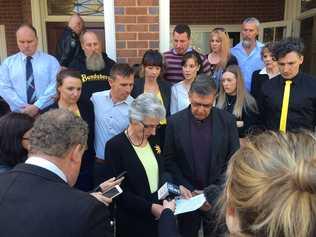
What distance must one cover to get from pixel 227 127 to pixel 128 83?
1.02m

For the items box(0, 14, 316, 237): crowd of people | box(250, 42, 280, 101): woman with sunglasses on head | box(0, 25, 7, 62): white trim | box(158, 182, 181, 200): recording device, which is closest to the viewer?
box(0, 14, 316, 237): crowd of people

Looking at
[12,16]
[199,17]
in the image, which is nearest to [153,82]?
[199,17]

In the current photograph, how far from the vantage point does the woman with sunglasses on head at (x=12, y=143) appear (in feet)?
7.04

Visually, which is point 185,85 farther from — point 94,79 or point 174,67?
point 94,79

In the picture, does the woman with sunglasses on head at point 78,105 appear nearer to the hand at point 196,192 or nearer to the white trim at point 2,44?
the hand at point 196,192

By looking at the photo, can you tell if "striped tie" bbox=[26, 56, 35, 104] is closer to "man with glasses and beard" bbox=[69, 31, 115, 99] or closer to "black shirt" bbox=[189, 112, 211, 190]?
"man with glasses and beard" bbox=[69, 31, 115, 99]

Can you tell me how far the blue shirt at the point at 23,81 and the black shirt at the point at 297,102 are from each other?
7.22 ft

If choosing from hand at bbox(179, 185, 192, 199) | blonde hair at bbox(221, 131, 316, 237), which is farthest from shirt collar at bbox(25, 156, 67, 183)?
hand at bbox(179, 185, 192, 199)

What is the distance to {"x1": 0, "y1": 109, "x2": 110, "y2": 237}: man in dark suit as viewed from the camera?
1.36m

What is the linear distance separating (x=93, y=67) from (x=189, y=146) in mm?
1582

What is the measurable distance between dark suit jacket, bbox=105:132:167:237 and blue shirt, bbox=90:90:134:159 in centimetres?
59

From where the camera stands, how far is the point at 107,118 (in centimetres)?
324

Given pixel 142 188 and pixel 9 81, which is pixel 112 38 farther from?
pixel 142 188

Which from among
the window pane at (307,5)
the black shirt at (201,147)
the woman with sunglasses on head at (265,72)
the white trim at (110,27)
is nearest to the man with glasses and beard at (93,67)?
the white trim at (110,27)
